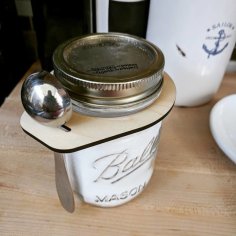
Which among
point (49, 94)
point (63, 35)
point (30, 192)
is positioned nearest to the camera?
point (49, 94)

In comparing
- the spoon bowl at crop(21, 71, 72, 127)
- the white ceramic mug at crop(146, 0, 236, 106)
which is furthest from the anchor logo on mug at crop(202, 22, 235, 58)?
the spoon bowl at crop(21, 71, 72, 127)

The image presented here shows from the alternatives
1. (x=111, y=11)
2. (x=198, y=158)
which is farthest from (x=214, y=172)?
(x=111, y=11)

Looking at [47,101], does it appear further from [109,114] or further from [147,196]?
[147,196]

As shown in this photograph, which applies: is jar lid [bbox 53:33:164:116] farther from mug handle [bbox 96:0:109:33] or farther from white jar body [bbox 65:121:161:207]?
mug handle [bbox 96:0:109:33]

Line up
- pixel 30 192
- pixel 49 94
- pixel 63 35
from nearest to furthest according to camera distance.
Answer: pixel 49 94
pixel 30 192
pixel 63 35

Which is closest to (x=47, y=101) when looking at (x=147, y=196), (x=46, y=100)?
(x=46, y=100)

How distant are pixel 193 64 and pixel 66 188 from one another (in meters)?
0.24

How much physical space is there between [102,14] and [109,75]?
20 cm

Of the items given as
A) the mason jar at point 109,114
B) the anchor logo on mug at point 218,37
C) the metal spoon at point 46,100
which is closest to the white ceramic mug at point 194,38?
the anchor logo on mug at point 218,37

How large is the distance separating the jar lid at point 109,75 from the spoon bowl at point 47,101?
0.05ft

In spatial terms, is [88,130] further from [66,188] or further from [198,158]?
[198,158]

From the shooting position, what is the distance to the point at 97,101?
219 millimetres

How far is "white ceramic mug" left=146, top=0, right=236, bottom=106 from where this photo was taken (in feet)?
1.10

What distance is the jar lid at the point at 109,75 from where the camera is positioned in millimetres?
215
